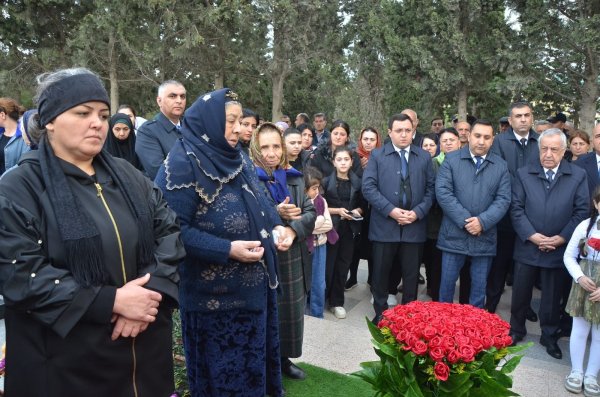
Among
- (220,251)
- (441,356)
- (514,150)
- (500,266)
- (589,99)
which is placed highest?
(589,99)

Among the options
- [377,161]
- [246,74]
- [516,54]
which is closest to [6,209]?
[377,161]

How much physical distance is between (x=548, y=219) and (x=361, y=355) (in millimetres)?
2136

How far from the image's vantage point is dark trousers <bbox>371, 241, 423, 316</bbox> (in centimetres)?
478

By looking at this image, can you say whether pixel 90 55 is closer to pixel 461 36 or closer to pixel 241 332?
pixel 461 36

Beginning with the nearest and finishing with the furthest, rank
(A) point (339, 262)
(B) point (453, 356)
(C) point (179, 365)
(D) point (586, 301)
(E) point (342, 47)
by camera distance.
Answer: (B) point (453, 356) < (C) point (179, 365) < (D) point (586, 301) < (A) point (339, 262) < (E) point (342, 47)

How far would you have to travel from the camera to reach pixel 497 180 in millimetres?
4492

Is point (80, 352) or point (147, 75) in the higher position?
point (147, 75)

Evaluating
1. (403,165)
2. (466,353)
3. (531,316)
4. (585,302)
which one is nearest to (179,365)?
(466,353)

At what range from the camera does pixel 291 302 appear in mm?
3326

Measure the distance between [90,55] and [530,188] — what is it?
19.1 m

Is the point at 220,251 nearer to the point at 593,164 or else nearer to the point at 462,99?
the point at 593,164

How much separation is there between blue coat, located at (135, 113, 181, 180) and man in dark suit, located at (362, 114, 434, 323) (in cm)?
203

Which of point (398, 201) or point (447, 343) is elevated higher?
point (398, 201)

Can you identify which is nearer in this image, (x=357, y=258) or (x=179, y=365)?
(x=179, y=365)
